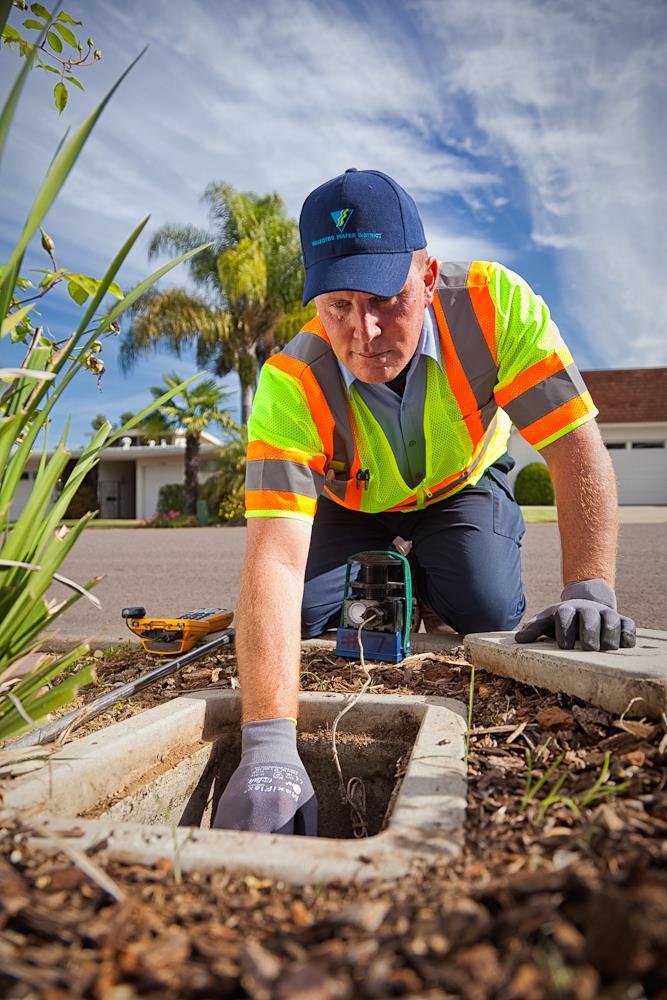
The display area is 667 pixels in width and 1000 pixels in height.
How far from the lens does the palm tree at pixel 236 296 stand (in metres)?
21.5

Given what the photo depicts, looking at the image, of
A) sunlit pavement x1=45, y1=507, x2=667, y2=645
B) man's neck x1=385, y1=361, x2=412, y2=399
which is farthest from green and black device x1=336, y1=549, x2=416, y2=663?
sunlit pavement x1=45, y1=507, x2=667, y2=645

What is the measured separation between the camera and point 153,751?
1.73m

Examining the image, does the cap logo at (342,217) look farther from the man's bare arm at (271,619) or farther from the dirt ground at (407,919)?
the dirt ground at (407,919)

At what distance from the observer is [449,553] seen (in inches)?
119

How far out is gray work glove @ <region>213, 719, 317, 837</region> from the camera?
1.63 m

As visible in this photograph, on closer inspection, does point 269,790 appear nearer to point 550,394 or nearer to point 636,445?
point 550,394

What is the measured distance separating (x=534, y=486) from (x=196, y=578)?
17280mm

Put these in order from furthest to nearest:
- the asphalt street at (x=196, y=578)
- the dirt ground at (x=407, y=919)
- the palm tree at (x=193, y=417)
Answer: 1. the palm tree at (x=193, y=417)
2. the asphalt street at (x=196, y=578)
3. the dirt ground at (x=407, y=919)

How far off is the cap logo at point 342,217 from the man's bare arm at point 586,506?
938mm

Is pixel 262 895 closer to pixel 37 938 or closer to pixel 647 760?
pixel 37 938

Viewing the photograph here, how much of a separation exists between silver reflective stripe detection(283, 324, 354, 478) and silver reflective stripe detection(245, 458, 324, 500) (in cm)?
28

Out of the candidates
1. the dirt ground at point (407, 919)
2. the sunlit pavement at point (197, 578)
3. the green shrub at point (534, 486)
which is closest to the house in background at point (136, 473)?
the green shrub at point (534, 486)

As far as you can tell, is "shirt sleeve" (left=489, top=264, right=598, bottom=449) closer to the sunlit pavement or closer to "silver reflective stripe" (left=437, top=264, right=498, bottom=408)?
"silver reflective stripe" (left=437, top=264, right=498, bottom=408)

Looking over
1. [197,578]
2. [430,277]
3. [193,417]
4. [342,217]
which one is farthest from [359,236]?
[193,417]
